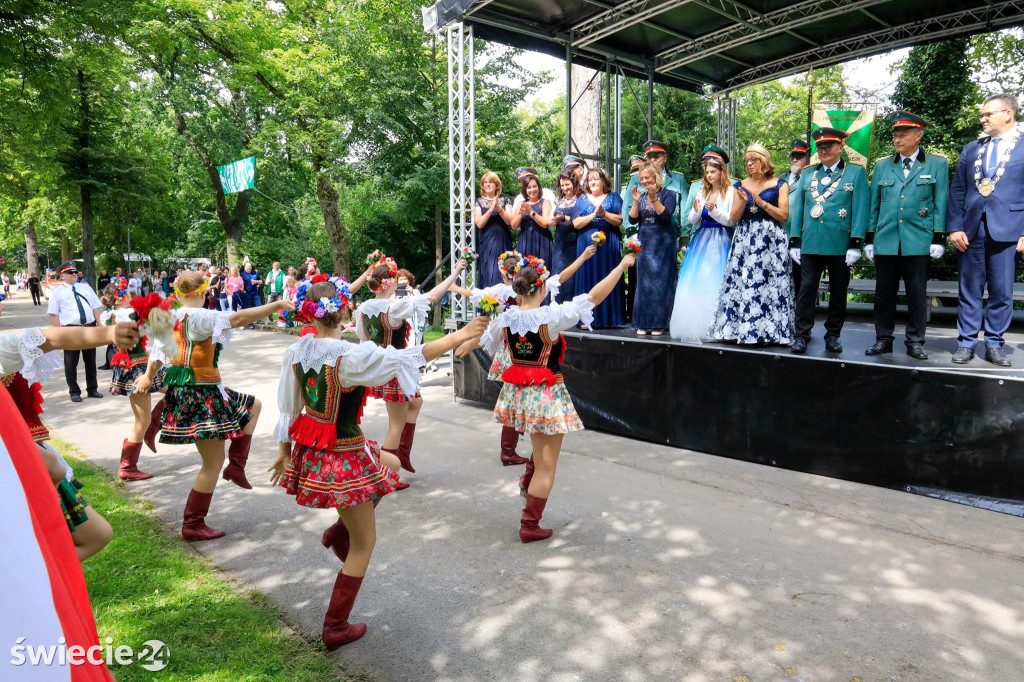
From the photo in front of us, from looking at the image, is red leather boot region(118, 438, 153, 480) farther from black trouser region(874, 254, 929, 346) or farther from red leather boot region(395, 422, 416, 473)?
black trouser region(874, 254, 929, 346)

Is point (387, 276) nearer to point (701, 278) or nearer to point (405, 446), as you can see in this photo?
point (405, 446)

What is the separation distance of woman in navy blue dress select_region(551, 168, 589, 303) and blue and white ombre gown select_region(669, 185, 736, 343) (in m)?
1.54

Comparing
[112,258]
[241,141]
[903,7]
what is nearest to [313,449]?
[903,7]

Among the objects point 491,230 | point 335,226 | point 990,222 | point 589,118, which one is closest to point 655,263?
point 491,230

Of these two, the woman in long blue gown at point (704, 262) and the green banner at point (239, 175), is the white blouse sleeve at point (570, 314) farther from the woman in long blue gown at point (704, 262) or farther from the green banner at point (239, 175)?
the green banner at point (239, 175)

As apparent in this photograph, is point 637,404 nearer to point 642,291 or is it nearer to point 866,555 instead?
point 642,291

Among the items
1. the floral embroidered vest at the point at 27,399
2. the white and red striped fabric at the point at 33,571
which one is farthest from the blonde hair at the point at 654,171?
the white and red striped fabric at the point at 33,571

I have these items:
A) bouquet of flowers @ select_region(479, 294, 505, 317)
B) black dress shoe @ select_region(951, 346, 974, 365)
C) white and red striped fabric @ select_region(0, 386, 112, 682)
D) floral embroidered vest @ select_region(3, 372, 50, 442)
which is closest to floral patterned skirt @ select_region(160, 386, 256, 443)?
floral embroidered vest @ select_region(3, 372, 50, 442)

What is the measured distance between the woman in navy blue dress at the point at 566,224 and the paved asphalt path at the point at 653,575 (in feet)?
9.34

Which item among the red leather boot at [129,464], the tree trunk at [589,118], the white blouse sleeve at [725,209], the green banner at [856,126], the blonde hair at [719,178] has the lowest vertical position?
the red leather boot at [129,464]

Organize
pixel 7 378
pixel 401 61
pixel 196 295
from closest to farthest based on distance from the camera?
1. pixel 7 378
2. pixel 196 295
3. pixel 401 61

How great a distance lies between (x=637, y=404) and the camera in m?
6.68

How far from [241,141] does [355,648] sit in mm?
23136

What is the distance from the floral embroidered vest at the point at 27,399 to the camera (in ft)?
11.2
